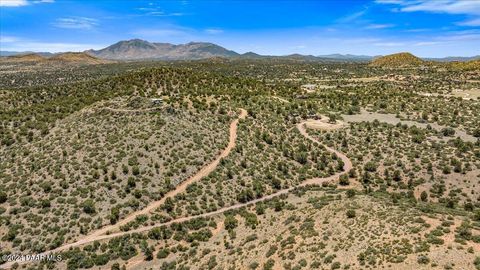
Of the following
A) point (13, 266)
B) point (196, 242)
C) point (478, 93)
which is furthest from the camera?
point (478, 93)

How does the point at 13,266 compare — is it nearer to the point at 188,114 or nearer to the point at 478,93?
the point at 188,114

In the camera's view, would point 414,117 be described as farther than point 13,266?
Yes

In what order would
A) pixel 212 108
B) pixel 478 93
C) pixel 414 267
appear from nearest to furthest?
pixel 414 267, pixel 212 108, pixel 478 93

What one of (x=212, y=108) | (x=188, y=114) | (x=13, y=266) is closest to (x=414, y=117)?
(x=212, y=108)

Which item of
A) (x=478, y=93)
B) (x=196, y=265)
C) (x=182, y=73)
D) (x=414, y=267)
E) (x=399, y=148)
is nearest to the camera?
(x=414, y=267)

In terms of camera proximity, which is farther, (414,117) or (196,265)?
(414,117)

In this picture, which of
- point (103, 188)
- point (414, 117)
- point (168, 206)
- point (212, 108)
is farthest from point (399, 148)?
point (103, 188)

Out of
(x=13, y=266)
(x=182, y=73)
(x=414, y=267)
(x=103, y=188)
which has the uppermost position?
(x=182, y=73)

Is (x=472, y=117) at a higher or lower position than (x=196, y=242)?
higher

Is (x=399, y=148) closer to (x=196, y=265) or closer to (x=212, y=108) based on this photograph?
(x=212, y=108)
